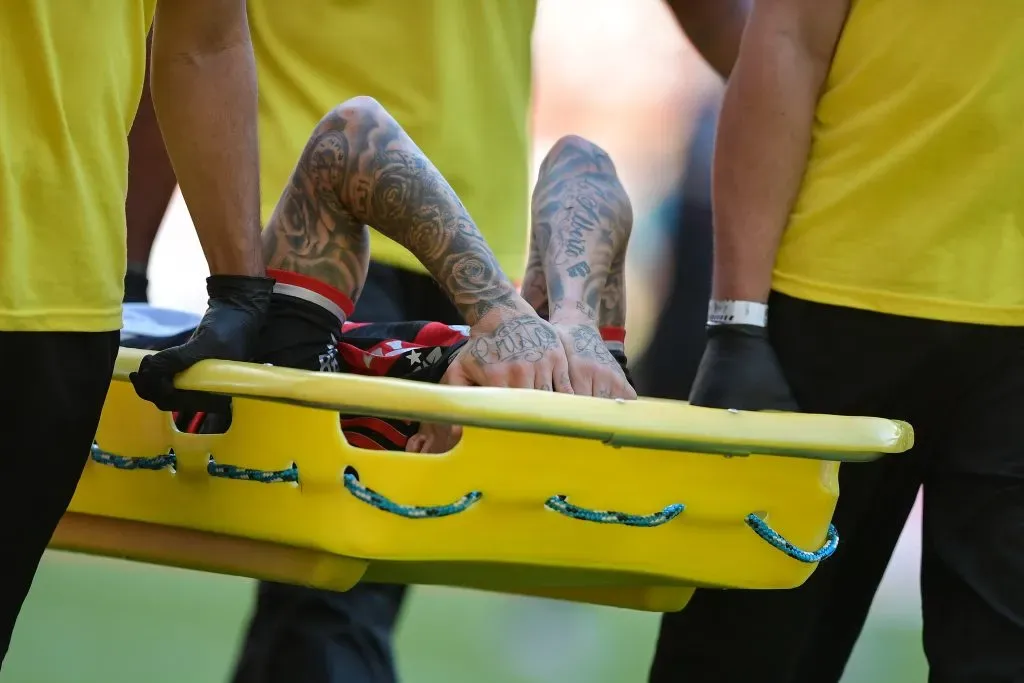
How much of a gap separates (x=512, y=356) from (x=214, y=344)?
8.2 inches

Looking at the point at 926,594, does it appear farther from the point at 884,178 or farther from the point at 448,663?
the point at 448,663

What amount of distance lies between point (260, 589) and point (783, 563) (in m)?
0.52

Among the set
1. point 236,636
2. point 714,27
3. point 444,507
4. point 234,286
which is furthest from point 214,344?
point 236,636

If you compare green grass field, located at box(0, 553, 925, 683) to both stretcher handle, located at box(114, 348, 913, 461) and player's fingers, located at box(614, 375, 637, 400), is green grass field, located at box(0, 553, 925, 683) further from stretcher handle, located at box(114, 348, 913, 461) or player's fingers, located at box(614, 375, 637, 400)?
stretcher handle, located at box(114, 348, 913, 461)

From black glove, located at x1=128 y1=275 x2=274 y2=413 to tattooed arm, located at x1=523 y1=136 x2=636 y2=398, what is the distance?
0.77ft

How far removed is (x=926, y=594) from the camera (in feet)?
3.14

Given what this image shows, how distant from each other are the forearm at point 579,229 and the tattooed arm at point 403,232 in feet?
0.27

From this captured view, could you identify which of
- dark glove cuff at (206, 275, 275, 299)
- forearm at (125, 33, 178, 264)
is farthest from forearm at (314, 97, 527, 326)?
Result: forearm at (125, 33, 178, 264)

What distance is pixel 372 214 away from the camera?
2.95 ft

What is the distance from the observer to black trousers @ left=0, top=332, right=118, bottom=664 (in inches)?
25.5

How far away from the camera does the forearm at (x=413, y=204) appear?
0.86 m

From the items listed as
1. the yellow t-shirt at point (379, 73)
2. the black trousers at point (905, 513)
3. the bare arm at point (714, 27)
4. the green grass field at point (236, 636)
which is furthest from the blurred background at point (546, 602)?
the black trousers at point (905, 513)

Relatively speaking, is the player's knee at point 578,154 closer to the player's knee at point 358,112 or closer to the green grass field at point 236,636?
the player's knee at point 358,112

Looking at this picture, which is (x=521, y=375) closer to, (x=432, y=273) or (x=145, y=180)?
(x=432, y=273)
